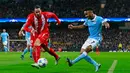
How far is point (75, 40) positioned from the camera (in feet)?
200

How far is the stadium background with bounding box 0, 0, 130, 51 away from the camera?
196ft

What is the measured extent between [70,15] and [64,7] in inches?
107

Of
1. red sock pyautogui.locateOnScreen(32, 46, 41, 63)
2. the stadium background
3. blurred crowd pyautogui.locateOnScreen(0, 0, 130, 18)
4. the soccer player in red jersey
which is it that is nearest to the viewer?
red sock pyautogui.locateOnScreen(32, 46, 41, 63)

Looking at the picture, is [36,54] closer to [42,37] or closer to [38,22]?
[42,37]

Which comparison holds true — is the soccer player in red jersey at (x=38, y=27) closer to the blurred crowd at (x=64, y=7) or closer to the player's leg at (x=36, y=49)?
the player's leg at (x=36, y=49)

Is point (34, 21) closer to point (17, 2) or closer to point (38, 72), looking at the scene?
point (38, 72)

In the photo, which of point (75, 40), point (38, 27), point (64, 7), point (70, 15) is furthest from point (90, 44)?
point (64, 7)

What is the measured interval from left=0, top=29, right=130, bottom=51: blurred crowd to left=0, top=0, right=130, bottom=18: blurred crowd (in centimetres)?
300

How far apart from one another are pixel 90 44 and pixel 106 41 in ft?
152

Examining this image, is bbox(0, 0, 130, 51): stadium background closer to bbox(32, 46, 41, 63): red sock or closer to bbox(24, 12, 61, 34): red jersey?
bbox(24, 12, 61, 34): red jersey

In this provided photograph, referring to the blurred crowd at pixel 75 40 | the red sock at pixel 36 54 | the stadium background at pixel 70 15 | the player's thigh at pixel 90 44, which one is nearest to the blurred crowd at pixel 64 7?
the stadium background at pixel 70 15

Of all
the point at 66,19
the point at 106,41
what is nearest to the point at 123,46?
the point at 106,41

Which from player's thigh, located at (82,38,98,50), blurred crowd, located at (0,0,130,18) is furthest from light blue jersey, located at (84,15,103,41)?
blurred crowd, located at (0,0,130,18)

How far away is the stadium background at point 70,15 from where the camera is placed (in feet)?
196
